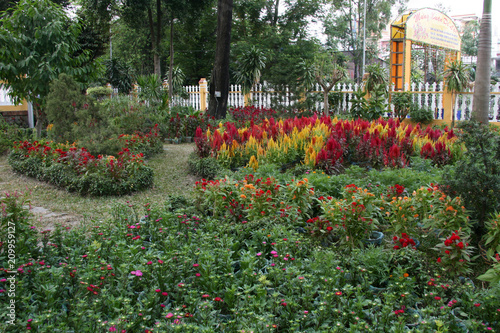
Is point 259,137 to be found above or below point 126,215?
above

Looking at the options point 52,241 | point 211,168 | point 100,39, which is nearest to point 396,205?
point 52,241

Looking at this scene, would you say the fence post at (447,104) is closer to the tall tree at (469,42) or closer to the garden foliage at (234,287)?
the garden foliage at (234,287)

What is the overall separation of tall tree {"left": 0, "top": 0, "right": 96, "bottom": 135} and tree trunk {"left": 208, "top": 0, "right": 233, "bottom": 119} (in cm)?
474

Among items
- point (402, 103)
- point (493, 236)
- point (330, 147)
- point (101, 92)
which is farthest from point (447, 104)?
point (101, 92)

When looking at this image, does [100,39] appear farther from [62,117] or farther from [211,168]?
[211,168]

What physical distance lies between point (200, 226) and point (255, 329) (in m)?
1.80

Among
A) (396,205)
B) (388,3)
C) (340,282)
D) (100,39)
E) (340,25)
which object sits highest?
(388,3)

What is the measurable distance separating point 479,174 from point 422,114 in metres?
9.76

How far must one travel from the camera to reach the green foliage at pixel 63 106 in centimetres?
788

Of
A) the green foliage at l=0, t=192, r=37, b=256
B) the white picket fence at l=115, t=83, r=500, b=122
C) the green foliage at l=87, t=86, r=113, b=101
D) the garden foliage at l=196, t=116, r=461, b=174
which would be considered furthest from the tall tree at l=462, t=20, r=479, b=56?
the green foliage at l=0, t=192, r=37, b=256

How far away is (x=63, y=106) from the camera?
25.9ft

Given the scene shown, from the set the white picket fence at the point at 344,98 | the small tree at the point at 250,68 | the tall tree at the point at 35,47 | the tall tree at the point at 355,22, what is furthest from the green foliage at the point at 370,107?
the tall tree at the point at 355,22

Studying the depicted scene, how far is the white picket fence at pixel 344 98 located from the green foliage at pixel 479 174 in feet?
23.4

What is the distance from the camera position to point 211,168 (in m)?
6.74
